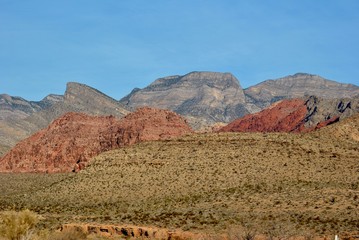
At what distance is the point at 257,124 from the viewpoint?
16988 centimetres

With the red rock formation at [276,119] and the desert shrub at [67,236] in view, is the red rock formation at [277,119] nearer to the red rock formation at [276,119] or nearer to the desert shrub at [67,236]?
the red rock formation at [276,119]

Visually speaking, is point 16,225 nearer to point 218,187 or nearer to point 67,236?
point 67,236

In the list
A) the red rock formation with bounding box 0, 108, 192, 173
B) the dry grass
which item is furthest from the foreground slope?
the red rock formation with bounding box 0, 108, 192, 173

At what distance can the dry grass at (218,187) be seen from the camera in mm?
43875

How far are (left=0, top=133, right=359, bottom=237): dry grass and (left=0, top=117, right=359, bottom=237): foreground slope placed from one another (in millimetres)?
95

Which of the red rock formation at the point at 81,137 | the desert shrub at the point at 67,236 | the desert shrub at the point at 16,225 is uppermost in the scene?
the red rock formation at the point at 81,137

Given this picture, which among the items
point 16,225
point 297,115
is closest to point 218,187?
point 16,225

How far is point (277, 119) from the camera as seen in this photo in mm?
168000

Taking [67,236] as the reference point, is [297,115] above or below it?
above

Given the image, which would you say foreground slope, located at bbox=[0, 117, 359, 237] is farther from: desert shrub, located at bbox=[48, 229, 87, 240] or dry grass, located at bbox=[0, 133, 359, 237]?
desert shrub, located at bbox=[48, 229, 87, 240]

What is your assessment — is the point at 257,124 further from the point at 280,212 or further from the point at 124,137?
the point at 280,212

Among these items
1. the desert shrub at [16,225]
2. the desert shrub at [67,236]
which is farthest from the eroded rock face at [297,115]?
the desert shrub at [16,225]

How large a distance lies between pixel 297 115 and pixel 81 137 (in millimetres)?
70437

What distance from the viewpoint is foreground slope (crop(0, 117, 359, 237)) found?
144 feet
